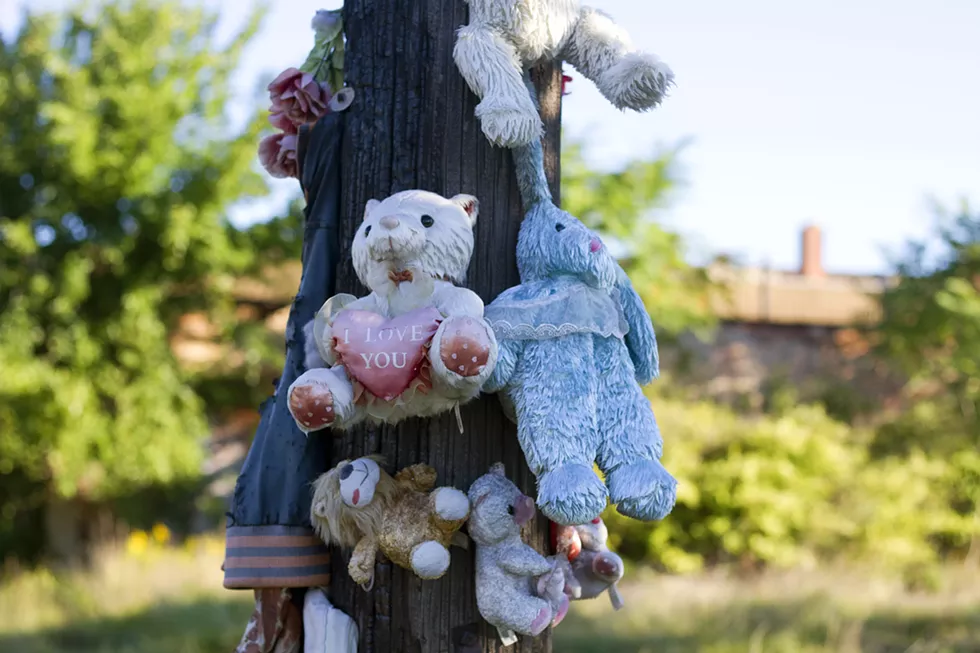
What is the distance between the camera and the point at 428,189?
2145 mm

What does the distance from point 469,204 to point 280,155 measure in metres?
0.65

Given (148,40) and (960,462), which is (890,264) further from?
(148,40)

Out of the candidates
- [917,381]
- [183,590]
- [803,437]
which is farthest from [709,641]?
[917,381]

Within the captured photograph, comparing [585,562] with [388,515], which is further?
[585,562]

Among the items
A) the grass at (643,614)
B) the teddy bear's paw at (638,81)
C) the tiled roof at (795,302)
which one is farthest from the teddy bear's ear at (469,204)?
the tiled roof at (795,302)

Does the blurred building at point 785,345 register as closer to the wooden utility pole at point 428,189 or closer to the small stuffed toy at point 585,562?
the small stuffed toy at point 585,562

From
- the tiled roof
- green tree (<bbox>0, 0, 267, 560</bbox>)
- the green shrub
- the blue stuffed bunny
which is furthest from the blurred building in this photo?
the blue stuffed bunny

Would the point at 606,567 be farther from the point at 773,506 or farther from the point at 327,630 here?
the point at 773,506

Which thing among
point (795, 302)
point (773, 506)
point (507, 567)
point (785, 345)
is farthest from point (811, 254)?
point (507, 567)

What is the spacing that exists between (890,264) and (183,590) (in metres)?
9.00

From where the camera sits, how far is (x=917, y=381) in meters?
12.1

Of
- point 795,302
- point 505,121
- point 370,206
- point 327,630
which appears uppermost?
point 795,302

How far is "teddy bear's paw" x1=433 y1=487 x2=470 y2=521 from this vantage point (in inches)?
78.3

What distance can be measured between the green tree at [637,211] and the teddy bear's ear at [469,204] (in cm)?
810
